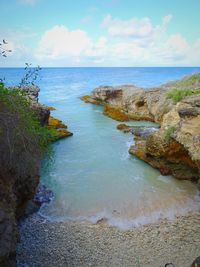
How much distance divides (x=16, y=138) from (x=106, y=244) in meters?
5.61

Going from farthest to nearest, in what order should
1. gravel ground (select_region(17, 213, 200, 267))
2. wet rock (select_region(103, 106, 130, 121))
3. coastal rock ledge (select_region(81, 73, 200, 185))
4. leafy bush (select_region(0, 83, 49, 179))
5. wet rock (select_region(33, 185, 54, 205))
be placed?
wet rock (select_region(103, 106, 130, 121)) → coastal rock ledge (select_region(81, 73, 200, 185)) → wet rock (select_region(33, 185, 54, 205)) → gravel ground (select_region(17, 213, 200, 267)) → leafy bush (select_region(0, 83, 49, 179))

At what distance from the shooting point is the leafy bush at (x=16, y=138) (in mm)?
9133

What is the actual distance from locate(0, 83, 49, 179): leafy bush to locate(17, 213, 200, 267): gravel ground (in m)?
3.11

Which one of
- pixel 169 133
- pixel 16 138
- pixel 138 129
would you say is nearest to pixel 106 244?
pixel 16 138

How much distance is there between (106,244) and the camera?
37.7ft

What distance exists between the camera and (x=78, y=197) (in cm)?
1548

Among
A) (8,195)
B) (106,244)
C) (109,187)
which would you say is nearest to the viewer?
(8,195)

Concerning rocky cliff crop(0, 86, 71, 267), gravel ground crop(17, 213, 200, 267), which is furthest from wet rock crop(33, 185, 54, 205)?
rocky cliff crop(0, 86, 71, 267)

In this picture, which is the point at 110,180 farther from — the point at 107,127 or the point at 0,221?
the point at 107,127

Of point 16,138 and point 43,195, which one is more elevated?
point 16,138

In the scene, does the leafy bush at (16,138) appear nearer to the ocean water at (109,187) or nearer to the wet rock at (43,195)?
the ocean water at (109,187)

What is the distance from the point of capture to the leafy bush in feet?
30.0

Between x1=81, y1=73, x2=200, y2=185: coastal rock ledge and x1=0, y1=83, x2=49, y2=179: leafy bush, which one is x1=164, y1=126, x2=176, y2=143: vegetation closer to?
x1=81, y1=73, x2=200, y2=185: coastal rock ledge

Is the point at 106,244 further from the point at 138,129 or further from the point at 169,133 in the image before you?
the point at 138,129
